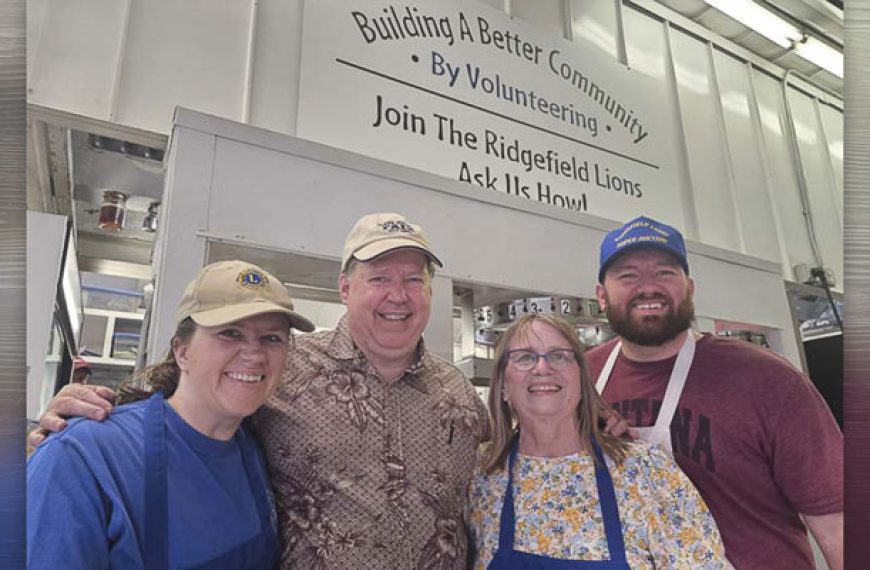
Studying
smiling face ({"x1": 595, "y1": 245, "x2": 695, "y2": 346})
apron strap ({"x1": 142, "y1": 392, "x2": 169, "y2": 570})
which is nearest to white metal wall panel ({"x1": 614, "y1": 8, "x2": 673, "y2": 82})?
smiling face ({"x1": 595, "y1": 245, "x2": 695, "y2": 346})

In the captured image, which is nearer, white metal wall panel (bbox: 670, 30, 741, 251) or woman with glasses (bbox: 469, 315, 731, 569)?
woman with glasses (bbox: 469, 315, 731, 569)

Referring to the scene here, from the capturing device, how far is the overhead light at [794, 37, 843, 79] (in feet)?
14.9

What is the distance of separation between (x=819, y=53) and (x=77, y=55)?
17.0 feet

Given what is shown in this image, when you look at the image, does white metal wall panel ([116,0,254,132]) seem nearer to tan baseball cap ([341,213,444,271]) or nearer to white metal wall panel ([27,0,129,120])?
white metal wall panel ([27,0,129,120])

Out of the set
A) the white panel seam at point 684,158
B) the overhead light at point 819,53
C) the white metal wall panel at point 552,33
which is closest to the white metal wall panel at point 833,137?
the white metal wall panel at point 552,33

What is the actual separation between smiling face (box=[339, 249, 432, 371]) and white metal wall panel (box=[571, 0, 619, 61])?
287cm

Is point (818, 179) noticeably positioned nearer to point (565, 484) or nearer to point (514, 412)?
point (514, 412)

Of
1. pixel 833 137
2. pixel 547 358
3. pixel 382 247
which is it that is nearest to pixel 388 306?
pixel 382 247

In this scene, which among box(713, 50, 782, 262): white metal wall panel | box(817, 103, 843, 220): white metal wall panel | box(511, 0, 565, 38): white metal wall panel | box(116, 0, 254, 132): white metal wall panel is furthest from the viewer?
box(817, 103, 843, 220): white metal wall panel

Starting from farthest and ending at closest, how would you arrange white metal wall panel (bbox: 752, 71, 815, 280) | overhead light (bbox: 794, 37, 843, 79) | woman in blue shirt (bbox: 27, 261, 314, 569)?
white metal wall panel (bbox: 752, 71, 815, 280)
overhead light (bbox: 794, 37, 843, 79)
woman in blue shirt (bbox: 27, 261, 314, 569)

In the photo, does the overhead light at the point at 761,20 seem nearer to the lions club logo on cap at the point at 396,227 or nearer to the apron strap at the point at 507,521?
the lions club logo on cap at the point at 396,227

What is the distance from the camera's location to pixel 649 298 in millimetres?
1592

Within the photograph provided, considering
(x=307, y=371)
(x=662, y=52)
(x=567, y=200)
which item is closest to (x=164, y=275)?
(x=307, y=371)

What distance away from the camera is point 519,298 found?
8.62 feet
